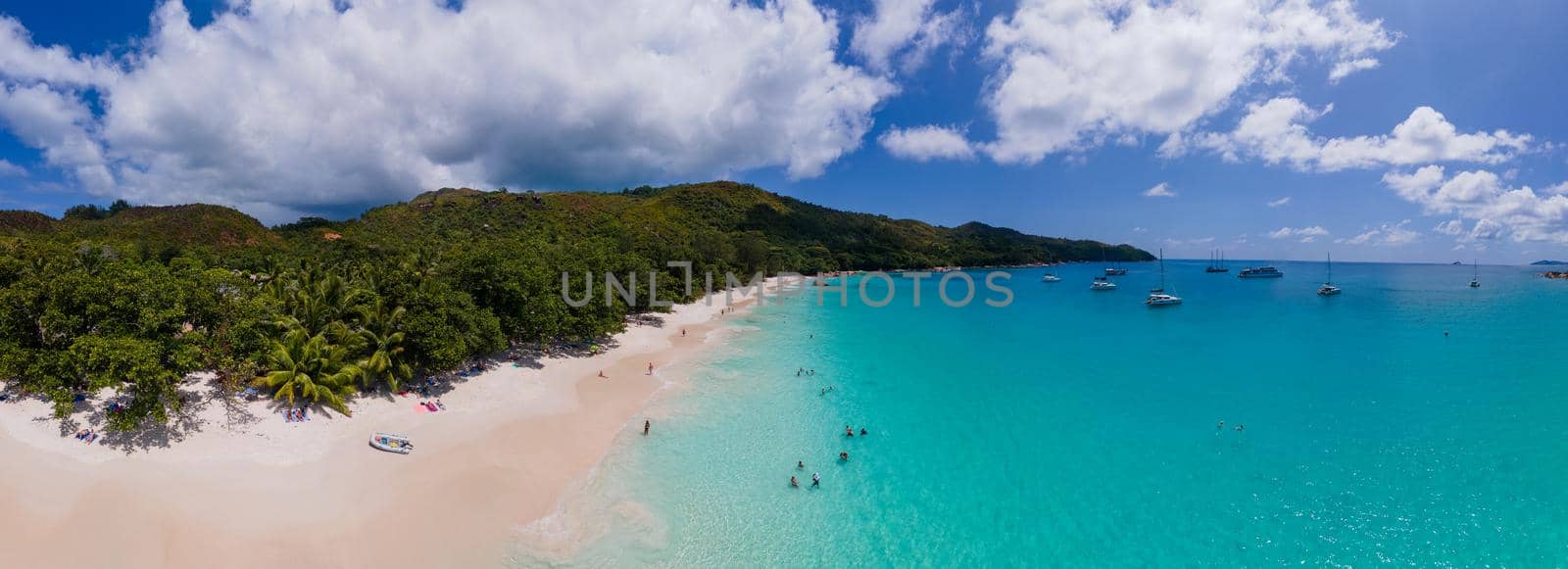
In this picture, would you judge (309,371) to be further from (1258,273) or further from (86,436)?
(1258,273)

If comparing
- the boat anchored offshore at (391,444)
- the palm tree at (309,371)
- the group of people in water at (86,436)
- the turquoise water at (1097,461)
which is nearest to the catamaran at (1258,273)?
the turquoise water at (1097,461)

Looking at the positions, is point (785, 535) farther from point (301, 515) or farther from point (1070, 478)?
point (301, 515)

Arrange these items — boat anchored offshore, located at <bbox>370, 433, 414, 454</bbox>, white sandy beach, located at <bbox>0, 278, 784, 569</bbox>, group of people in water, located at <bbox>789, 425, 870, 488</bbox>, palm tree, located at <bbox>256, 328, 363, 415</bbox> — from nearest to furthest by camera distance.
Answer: white sandy beach, located at <bbox>0, 278, 784, 569</bbox>
boat anchored offshore, located at <bbox>370, 433, 414, 454</bbox>
group of people in water, located at <bbox>789, 425, 870, 488</bbox>
palm tree, located at <bbox>256, 328, 363, 415</bbox>

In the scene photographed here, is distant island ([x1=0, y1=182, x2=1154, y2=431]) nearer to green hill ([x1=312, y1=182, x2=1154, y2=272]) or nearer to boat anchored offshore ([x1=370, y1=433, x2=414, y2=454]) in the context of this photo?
boat anchored offshore ([x1=370, y1=433, x2=414, y2=454])

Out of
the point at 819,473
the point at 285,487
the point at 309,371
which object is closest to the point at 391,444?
the point at 285,487

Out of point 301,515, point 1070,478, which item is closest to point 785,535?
point 1070,478

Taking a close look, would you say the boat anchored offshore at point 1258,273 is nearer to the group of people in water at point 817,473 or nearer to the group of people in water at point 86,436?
the group of people in water at point 817,473

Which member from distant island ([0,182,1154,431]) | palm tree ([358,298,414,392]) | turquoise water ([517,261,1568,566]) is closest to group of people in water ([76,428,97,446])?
distant island ([0,182,1154,431])
